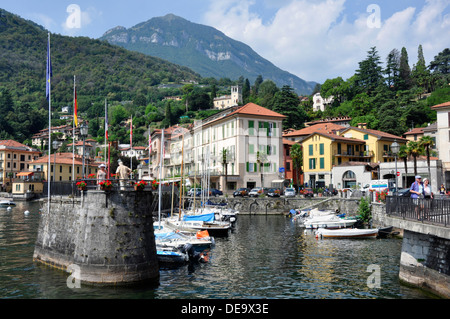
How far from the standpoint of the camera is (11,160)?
119125 mm

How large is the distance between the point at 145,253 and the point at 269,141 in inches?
2268

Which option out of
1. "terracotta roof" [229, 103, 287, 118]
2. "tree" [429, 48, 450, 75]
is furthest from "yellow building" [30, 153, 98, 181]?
"tree" [429, 48, 450, 75]

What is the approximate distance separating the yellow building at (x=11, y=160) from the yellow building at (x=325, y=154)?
8534 centimetres

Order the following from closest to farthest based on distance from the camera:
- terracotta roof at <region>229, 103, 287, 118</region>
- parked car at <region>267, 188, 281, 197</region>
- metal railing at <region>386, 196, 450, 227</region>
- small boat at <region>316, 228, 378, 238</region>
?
1. metal railing at <region>386, 196, 450, 227</region>
2. small boat at <region>316, 228, 378, 238</region>
3. parked car at <region>267, 188, 281, 197</region>
4. terracotta roof at <region>229, 103, 287, 118</region>

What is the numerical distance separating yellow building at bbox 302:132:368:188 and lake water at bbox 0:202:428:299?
3747cm

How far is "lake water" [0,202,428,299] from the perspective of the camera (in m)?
17.7

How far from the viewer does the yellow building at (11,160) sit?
380 ft

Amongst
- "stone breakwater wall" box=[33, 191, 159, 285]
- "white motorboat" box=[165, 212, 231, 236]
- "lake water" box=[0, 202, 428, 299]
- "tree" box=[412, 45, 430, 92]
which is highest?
"tree" box=[412, 45, 430, 92]

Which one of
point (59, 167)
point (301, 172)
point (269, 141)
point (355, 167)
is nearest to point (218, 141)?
point (269, 141)

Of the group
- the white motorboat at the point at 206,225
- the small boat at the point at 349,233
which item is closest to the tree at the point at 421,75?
the small boat at the point at 349,233

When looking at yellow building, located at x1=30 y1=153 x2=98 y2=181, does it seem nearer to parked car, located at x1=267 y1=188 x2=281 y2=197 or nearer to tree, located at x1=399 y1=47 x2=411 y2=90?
parked car, located at x1=267 y1=188 x2=281 y2=197

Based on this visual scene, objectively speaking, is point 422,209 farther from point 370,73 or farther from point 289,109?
point 370,73

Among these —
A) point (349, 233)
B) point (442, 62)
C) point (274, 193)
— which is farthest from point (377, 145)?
point (442, 62)

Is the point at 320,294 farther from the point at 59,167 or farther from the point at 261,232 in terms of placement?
the point at 59,167
